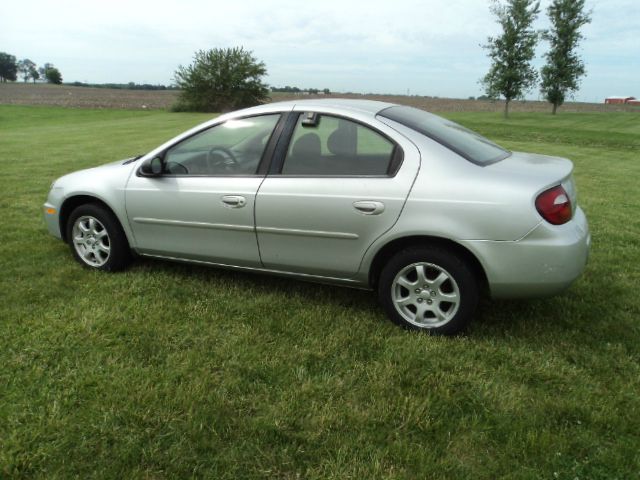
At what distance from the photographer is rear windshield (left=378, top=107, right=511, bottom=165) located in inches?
137

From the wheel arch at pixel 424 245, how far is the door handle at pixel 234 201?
1.06m

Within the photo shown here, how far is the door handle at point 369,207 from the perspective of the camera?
132 inches

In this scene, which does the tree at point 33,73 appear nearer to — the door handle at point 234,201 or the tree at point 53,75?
the tree at point 53,75

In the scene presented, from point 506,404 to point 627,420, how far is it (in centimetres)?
59

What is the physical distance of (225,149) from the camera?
4059 mm

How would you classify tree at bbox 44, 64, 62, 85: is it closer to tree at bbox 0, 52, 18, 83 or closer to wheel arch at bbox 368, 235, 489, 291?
tree at bbox 0, 52, 18, 83

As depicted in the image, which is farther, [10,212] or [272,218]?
[10,212]

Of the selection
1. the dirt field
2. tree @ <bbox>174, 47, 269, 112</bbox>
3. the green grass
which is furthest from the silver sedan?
tree @ <bbox>174, 47, 269, 112</bbox>

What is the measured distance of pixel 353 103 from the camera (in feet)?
13.0

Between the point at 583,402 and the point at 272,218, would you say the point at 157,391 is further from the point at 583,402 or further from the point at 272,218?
the point at 583,402

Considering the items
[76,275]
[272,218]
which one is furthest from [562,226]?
[76,275]

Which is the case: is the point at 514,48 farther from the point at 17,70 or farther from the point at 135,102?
the point at 17,70

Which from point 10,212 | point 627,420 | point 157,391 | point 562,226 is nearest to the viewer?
point 627,420

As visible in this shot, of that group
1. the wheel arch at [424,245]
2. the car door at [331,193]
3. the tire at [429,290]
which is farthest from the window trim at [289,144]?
the tire at [429,290]
